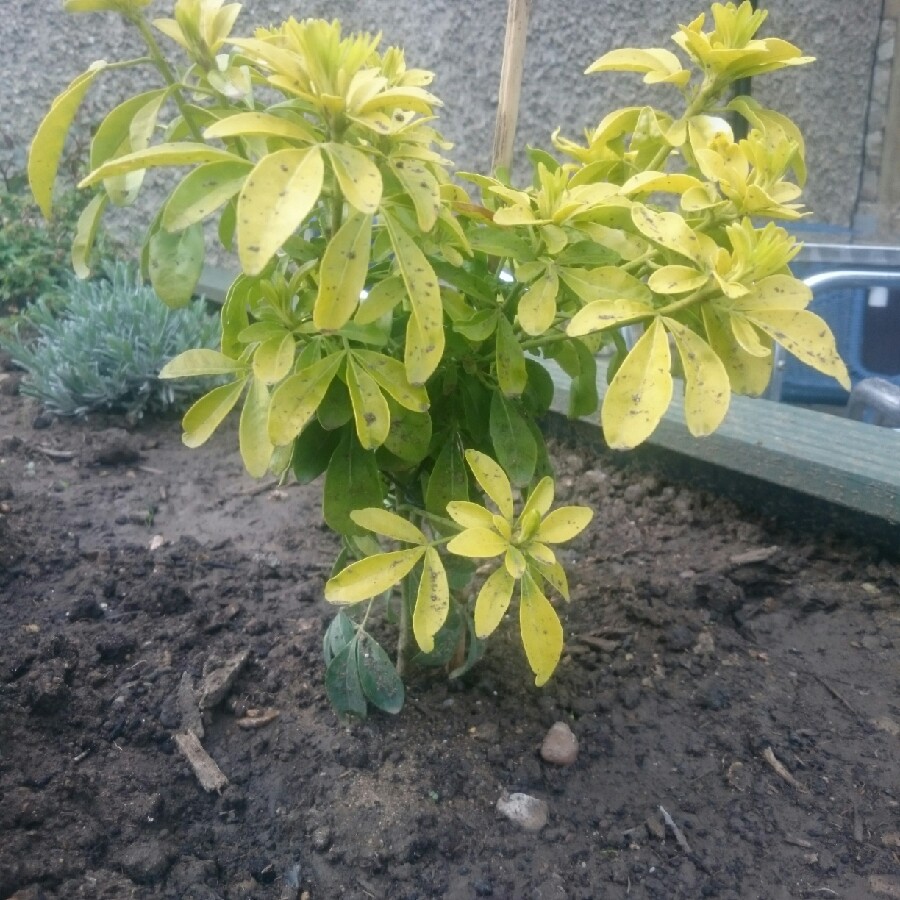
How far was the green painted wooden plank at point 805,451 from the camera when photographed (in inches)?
74.7

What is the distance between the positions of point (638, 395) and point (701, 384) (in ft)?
0.24

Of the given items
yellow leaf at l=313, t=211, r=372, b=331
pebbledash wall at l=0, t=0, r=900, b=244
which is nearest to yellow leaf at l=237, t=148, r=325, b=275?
yellow leaf at l=313, t=211, r=372, b=331

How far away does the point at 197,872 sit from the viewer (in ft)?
4.00

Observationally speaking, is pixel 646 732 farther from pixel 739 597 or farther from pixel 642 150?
pixel 642 150

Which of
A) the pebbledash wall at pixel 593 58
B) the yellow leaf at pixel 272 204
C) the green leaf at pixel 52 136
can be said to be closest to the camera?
the yellow leaf at pixel 272 204

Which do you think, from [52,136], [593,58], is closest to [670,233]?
[52,136]

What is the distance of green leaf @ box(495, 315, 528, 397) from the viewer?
116 centimetres

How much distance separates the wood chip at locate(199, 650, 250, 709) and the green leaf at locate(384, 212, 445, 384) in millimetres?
828

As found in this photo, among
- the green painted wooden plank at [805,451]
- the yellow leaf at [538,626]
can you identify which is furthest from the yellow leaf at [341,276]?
the green painted wooden plank at [805,451]

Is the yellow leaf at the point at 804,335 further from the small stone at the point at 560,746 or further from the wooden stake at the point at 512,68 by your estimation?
the small stone at the point at 560,746

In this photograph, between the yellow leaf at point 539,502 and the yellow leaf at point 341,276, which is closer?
the yellow leaf at point 341,276

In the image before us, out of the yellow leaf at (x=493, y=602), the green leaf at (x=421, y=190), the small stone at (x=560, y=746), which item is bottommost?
the small stone at (x=560, y=746)

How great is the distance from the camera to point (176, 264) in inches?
41.2

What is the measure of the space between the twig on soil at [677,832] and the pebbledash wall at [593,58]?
3.03m
